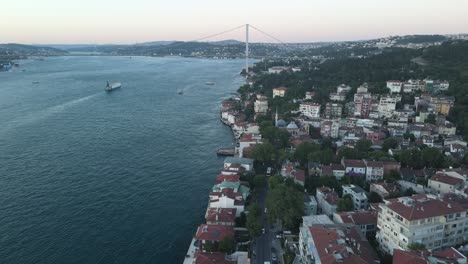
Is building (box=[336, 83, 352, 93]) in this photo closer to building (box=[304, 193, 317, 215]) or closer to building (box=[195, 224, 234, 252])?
building (box=[304, 193, 317, 215])

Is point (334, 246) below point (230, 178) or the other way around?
the other way around

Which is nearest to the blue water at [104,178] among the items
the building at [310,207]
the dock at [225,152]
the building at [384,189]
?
the dock at [225,152]

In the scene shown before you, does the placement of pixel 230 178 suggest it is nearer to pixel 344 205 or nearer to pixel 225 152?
pixel 344 205

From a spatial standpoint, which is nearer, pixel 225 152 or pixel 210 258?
pixel 210 258

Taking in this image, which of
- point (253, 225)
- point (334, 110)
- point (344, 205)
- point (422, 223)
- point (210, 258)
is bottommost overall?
point (210, 258)

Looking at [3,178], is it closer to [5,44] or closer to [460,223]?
Answer: [460,223]

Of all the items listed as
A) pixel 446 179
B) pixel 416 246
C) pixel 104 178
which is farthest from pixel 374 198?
pixel 104 178
